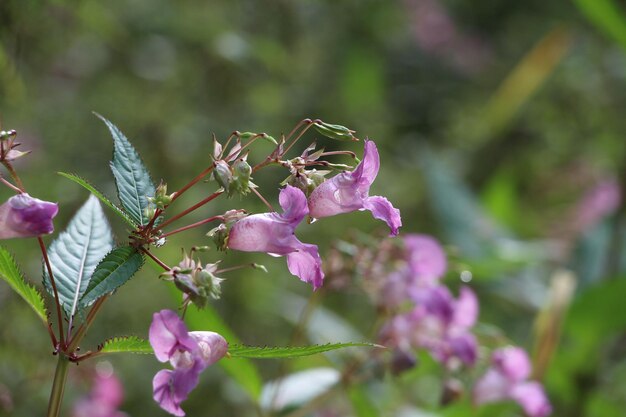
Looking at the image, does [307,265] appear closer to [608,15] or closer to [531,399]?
[531,399]

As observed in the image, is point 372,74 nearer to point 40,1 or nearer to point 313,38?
point 313,38

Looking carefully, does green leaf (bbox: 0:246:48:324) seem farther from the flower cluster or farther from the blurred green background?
the blurred green background

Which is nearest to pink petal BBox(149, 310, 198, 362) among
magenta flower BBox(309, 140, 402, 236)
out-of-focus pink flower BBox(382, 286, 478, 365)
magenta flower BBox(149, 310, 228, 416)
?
magenta flower BBox(149, 310, 228, 416)

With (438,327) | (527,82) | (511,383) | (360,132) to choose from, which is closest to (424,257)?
(438,327)

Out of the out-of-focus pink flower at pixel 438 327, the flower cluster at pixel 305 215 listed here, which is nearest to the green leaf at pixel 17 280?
the flower cluster at pixel 305 215

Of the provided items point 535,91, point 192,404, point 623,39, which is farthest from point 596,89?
Answer: point 192,404

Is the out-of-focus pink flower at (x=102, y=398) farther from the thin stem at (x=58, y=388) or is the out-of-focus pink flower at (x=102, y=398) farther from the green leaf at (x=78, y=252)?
the thin stem at (x=58, y=388)
